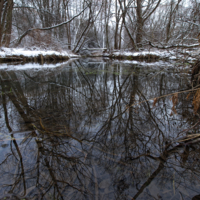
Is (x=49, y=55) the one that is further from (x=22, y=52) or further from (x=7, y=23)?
(x=7, y=23)

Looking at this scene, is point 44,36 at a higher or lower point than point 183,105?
higher

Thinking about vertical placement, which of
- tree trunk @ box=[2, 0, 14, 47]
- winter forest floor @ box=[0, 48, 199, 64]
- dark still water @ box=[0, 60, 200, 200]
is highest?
tree trunk @ box=[2, 0, 14, 47]

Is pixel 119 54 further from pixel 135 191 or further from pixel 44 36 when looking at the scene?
pixel 135 191

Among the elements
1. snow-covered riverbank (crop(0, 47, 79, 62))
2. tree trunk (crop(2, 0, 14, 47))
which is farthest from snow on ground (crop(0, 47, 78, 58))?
tree trunk (crop(2, 0, 14, 47))

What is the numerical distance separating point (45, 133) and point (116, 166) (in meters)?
0.73

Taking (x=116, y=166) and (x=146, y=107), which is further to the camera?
(x=146, y=107)

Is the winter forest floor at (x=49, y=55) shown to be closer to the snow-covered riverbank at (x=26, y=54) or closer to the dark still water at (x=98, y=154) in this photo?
the snow-covered riverbank at (x=26, y=54)

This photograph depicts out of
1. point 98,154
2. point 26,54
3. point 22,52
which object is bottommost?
point 98,154

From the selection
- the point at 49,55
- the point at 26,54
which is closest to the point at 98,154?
the point at 26,54

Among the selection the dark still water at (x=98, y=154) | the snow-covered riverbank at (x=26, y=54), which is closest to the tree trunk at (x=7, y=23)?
the snow-covered riverbank at (x=26, y=54)

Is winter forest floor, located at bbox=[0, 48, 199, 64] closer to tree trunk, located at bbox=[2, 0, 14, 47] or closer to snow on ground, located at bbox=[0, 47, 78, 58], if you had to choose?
snow on ground, located at bbox=[0, 47, 78, 58]

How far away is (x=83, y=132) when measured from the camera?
1294 mm

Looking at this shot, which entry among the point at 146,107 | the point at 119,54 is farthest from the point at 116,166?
the point at 119,54

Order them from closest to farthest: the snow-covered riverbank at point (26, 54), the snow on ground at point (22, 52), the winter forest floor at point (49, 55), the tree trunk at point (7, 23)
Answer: the snow on ground at point (22, 52) < the snow-covered riverbank at point (26, 54) < the winter forest floor at point (49, 55) < the tree trunk at point (7, 23)
